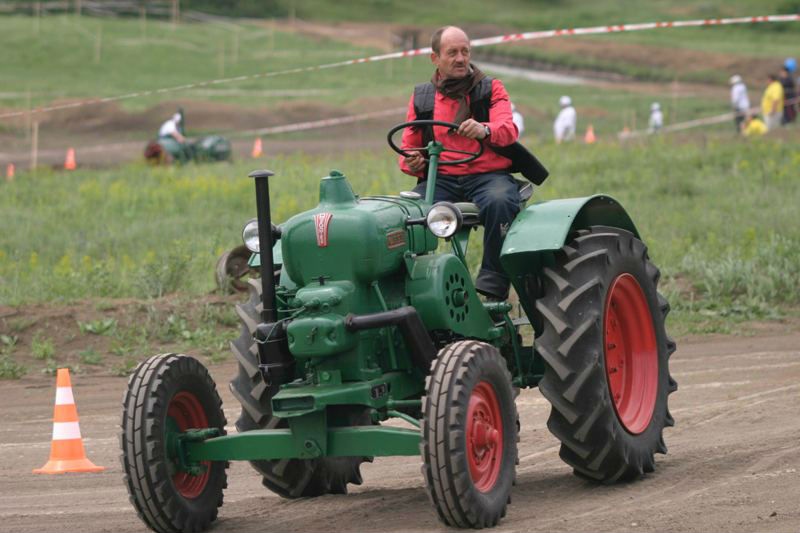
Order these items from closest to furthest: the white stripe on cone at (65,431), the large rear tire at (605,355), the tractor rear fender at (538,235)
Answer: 1. the large rear tire at (605,355)
2. the tractor rear fender at (538,235)
3. the white stripe on cone at (65,431)

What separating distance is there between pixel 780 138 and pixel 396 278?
813 inches

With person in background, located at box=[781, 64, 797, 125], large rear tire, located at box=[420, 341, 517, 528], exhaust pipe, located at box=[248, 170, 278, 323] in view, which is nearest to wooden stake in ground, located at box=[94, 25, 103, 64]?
person in background, located at box=[781, 64, 797, 125]

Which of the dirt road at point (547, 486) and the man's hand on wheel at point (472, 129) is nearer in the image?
the dirt road at point (547, 486)

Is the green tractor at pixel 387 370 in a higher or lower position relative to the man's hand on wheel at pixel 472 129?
lower

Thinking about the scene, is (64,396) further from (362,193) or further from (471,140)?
(362,193)

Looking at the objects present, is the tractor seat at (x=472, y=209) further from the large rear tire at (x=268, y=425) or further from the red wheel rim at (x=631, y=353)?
the large rear tire at (x=268, y=425)

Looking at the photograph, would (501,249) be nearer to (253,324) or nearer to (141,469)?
(253,324)

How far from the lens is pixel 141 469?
6668 mm

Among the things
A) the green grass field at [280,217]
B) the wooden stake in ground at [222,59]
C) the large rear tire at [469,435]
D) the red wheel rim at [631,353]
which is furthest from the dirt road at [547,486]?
the wooden stake in ground at [222,59]

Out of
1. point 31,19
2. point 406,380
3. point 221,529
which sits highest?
point 31,19

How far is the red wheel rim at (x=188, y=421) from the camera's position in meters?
7.01

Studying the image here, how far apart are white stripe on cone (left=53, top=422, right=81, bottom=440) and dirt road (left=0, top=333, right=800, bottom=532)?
0.97ft

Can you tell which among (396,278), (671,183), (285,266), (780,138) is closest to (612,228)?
(396,278)

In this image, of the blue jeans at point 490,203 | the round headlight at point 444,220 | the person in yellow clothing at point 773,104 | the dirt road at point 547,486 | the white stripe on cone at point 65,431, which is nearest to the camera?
the dirt road at point 547,486
